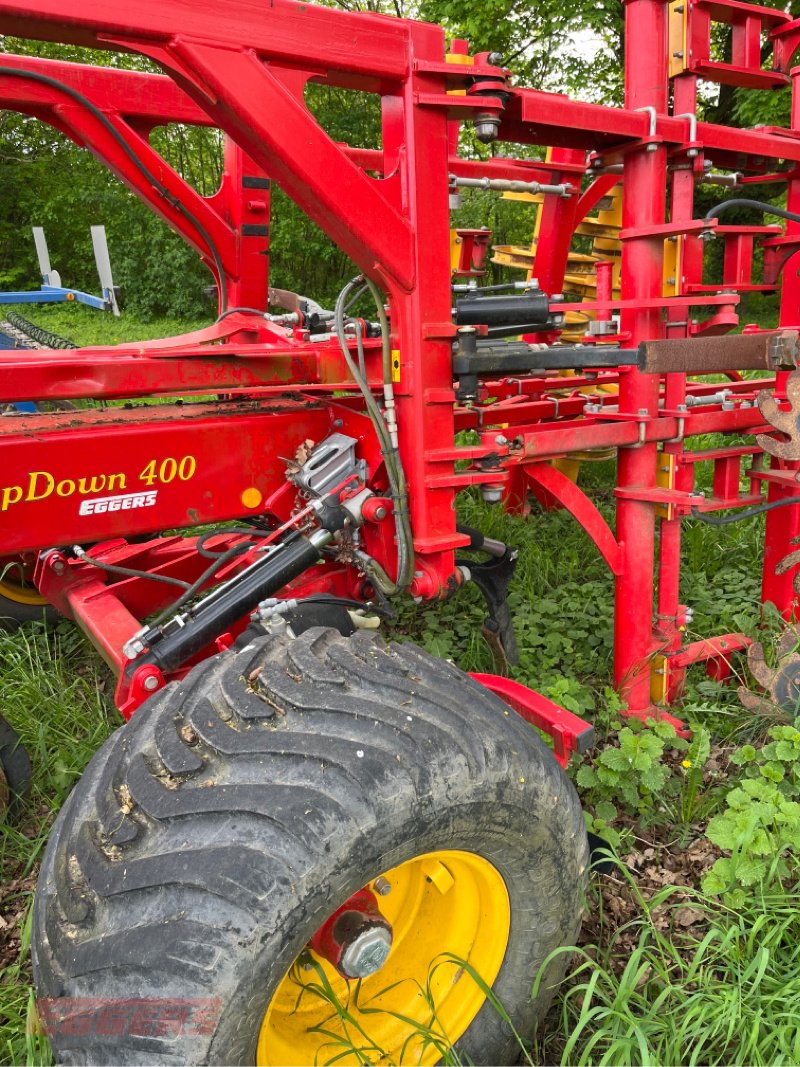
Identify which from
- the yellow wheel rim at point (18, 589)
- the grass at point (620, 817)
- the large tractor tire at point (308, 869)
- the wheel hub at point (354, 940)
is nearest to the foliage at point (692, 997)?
the grass at point (620, 817)

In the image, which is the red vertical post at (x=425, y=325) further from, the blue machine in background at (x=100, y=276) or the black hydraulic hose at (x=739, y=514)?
the blue machine in background at (x=100, y=276)

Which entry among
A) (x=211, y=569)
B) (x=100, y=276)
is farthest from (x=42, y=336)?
(x=211, y=569)

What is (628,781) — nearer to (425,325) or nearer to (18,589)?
(425,325)

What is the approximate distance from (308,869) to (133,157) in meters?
2.38

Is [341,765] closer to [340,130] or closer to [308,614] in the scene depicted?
[308,614]

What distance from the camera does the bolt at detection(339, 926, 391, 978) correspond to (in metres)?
1.49

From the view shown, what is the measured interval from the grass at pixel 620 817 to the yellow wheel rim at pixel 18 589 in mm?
159

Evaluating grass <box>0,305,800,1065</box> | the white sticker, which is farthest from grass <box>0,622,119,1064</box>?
the white sticker

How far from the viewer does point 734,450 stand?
2.79m

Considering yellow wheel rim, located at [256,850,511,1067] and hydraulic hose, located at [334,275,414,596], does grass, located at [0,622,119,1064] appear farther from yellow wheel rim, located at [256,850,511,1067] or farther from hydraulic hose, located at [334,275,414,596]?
hydraulic hose, located at [334,275,414,596]

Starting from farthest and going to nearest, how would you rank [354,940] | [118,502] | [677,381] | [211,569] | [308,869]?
[677,381]
[211,569]
[118,502]
[354,940]
[308,869]

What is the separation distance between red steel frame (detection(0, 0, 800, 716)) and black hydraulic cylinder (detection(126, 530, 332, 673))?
11 cm

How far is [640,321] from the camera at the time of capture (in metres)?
2.49

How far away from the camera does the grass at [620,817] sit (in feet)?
5.58
